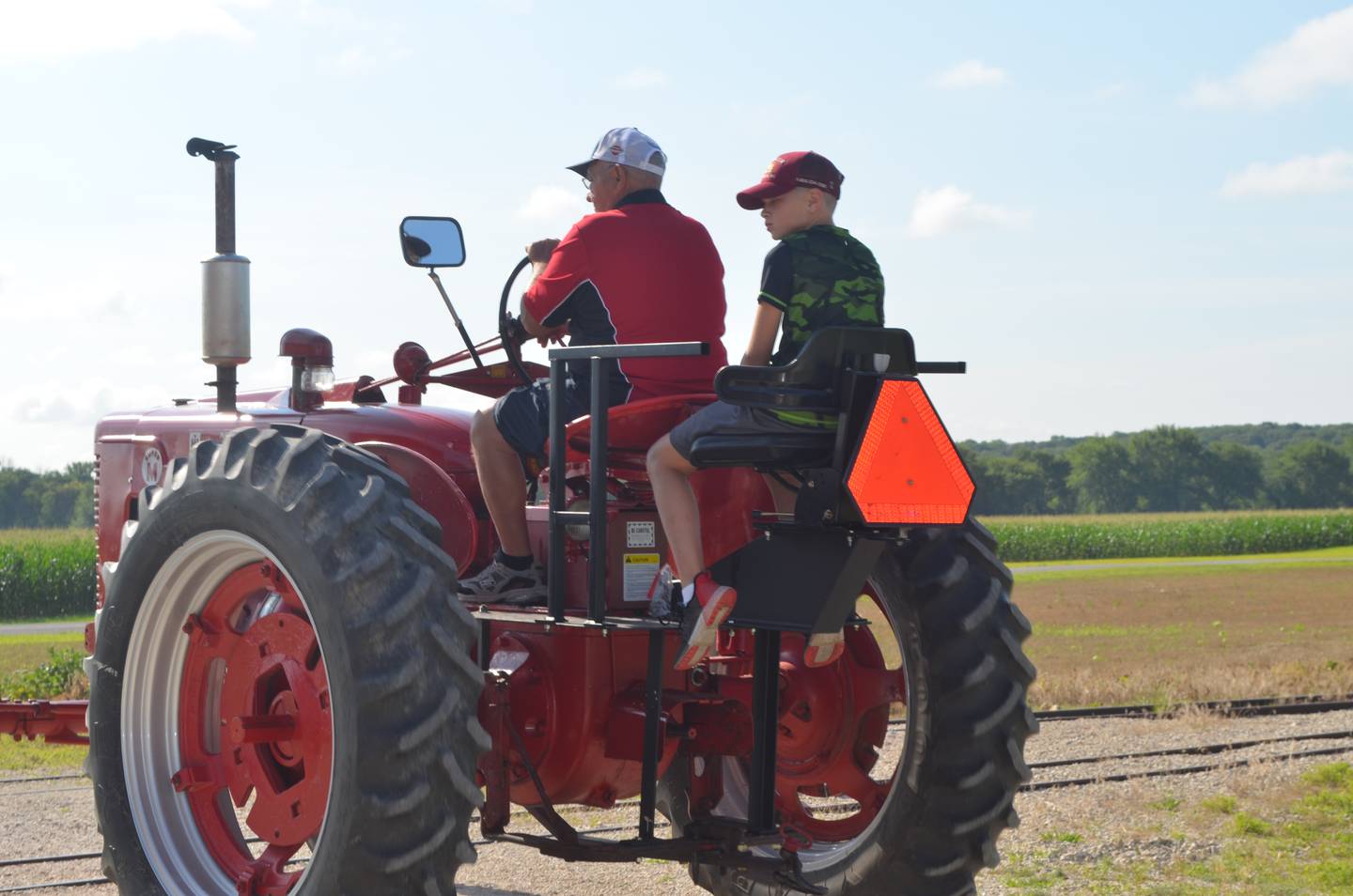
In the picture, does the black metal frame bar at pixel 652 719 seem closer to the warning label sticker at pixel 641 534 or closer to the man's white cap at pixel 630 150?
the warning label sticker at pixel 641 534

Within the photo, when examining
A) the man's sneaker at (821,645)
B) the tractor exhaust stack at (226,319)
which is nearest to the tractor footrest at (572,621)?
the man's sneaker at (821,645)

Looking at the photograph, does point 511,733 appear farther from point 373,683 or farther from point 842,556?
point 842,556

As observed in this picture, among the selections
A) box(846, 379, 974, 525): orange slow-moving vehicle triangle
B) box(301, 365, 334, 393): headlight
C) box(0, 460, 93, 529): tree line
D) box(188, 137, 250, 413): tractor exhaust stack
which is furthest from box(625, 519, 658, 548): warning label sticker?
box(0, 460, 93, 529): tree line

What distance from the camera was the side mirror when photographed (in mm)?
5219

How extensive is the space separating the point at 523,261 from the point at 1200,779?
5.06m

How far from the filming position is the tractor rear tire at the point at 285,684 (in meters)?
3.57

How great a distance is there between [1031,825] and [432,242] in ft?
12.8

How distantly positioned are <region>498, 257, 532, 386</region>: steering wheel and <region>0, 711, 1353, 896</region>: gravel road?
7.02 feet

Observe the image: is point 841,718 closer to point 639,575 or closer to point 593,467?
point 639,575

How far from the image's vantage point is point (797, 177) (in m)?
4.28

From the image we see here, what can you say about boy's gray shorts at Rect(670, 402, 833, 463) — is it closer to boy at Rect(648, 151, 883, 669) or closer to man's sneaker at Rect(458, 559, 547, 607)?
boy at Rect(648, 151, 883, 669)

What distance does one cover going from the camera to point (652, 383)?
15.1 feet

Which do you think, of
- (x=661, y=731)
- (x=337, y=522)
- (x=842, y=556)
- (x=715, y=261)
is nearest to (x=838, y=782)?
(x=661, y=731)

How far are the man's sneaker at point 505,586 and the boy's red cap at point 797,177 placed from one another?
135 cm
